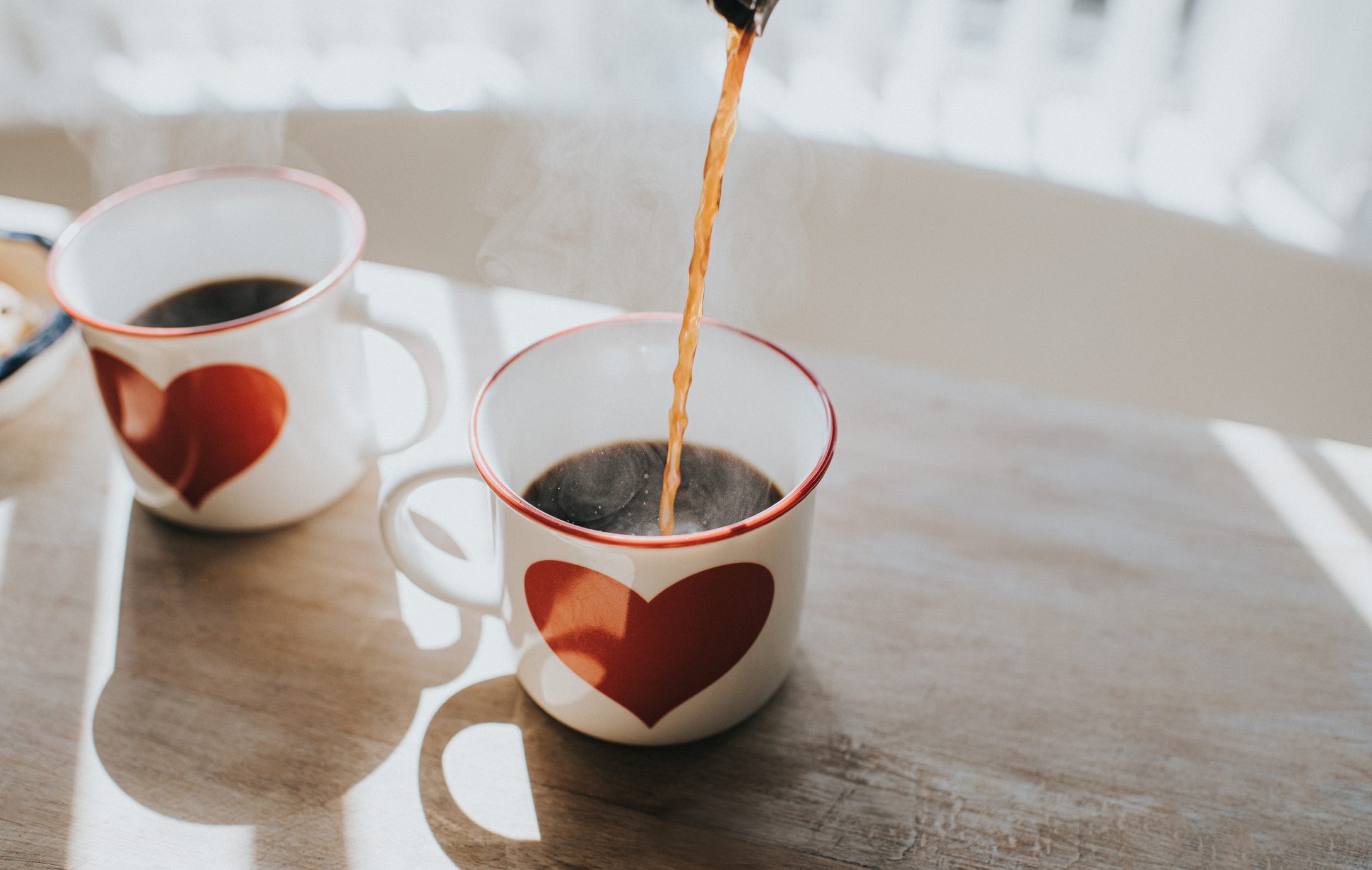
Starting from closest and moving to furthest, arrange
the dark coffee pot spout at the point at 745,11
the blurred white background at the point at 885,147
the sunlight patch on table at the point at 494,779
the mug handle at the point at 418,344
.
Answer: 1. the dark coffee pot spout at the point at 745,11
2. the sunlight patch on table at the point at 494,779
3. the mug handle at the point at 418,344
4. the blurred white background at the point at 885,147

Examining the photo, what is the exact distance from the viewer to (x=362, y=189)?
6.05 ft

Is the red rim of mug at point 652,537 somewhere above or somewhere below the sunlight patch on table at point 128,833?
above

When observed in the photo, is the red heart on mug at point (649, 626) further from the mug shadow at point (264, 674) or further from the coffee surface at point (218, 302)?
the coffee surface at point (218, 302)

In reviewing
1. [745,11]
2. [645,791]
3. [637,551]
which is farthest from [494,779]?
[745,11]

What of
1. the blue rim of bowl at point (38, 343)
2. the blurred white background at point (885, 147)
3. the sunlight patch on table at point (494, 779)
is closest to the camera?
the sunlight patch on table at point (494, 779)

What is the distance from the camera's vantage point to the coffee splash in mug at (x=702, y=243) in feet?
1.63

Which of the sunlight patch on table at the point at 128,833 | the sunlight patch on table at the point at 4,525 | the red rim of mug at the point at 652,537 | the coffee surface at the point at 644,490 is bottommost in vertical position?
the sunlight patch on table at the point at 128,833

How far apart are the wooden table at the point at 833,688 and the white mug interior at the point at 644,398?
0.06 m

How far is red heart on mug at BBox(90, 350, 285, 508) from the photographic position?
0.62 metres

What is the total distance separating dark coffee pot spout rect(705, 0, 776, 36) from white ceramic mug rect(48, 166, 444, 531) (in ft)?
0.99

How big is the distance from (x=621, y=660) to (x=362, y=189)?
1538 millimetres

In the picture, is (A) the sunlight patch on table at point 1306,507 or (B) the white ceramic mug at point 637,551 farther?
(A) the sunlight patch on table at point 1306,507

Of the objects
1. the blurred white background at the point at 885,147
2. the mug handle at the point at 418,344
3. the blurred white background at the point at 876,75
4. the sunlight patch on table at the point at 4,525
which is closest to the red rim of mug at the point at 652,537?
the mug handle at the point at 418,344

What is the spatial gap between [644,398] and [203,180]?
0.39 meters
